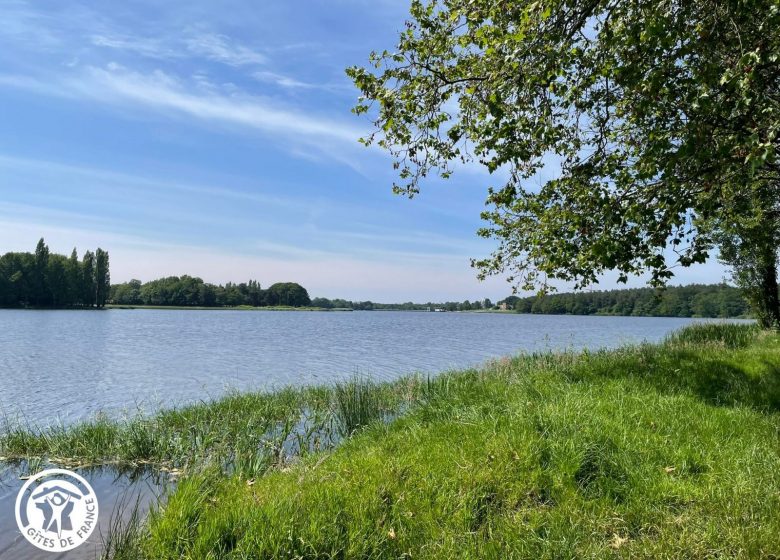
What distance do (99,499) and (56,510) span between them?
515 millimetres

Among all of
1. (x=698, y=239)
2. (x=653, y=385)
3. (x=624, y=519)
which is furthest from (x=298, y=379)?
(x=624, y=519)

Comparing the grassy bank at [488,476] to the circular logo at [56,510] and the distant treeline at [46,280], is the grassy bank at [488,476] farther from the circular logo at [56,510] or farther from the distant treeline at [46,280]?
the distant treeline at [46,280]

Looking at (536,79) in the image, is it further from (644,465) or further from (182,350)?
(182,350)

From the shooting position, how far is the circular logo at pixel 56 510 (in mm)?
5609

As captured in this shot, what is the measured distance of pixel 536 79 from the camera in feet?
21.9

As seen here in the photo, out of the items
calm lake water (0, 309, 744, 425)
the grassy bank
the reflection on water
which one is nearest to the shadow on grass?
the grassy bank

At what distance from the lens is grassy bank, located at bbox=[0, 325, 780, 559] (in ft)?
14.1

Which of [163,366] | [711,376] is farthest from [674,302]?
[163,366]

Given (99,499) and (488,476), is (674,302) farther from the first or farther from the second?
(99,499)

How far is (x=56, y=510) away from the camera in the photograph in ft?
21.6

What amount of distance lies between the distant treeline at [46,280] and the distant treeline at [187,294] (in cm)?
3351

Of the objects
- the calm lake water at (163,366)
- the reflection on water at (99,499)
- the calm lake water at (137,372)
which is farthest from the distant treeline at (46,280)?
the reflection on water at (99,499)

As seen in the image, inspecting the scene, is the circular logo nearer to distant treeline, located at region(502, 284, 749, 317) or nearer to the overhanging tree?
the overhanging tree

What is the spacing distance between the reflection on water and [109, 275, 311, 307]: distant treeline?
486ft
